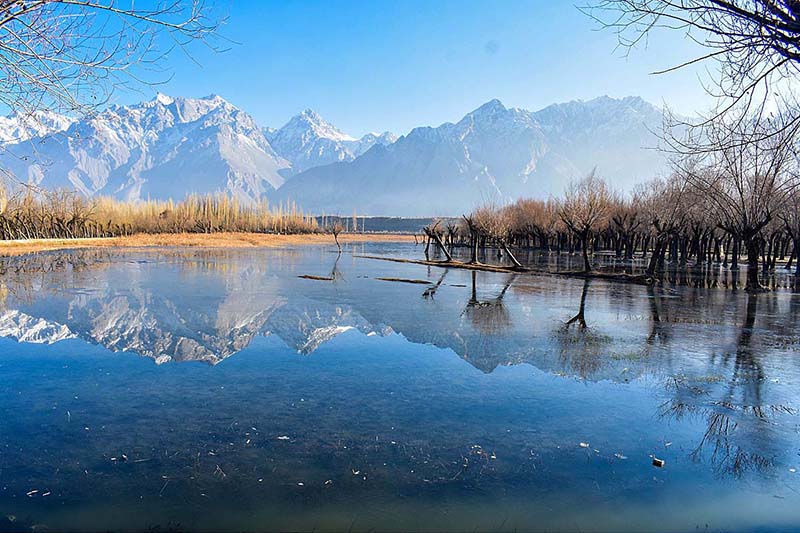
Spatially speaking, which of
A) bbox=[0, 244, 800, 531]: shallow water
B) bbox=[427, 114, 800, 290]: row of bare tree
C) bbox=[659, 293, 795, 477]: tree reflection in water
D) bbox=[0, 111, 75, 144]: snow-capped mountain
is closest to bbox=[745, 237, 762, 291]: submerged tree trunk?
bbox=[427, 114, 800, 290]: row of bare tree

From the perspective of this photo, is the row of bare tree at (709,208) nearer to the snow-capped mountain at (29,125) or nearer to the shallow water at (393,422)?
the shallow water at (393,422)

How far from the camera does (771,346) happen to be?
10812 mm

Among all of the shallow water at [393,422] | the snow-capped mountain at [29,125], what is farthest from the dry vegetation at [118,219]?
the snow-capped mountain at [29,125]

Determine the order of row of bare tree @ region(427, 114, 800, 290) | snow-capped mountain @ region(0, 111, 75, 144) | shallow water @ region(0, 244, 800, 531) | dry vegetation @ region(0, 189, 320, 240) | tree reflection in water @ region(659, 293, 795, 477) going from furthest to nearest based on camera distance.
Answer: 1. dry vegetation @ region(0, 189, 320, 240)
2. row of bare tree @ region(427, 114, 800, 290)
3. tree reflection in water @ region(659, 293, 795, 477)
4. snow-capped mountain @ region(0, 111, 75, 144)
5. shallow water @ region(0, 244, 800, 531)

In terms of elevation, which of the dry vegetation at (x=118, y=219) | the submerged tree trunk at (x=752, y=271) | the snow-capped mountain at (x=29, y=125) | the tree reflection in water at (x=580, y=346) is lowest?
the tree reflection in water at (x=580, y=346)

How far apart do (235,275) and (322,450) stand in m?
20.7

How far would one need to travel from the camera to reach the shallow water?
172 inches

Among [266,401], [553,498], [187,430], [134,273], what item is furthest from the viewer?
[134,273]

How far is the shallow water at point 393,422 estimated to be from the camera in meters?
4.36

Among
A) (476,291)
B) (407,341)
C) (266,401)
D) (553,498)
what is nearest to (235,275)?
(476,291)

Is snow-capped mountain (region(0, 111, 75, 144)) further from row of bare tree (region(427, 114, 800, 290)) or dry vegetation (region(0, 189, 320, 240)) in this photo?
dry vegetation (region(0, 189, 320, 240))

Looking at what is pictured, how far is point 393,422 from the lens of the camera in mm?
6246

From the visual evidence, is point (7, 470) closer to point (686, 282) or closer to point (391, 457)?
point (391, 457)

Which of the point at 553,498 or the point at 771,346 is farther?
the point at 771,346
